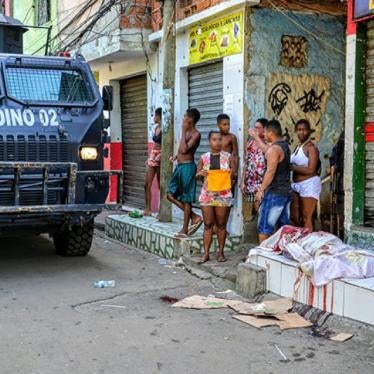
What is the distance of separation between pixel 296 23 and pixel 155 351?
5.25 m

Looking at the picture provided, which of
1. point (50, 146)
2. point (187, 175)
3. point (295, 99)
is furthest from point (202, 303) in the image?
point (295, 99)

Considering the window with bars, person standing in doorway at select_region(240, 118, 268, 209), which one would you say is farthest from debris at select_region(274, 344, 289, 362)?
the window with bars

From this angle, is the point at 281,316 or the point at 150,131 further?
the point at 150,131

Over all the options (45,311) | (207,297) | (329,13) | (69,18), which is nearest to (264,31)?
(329,13)

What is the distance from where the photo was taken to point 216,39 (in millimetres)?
8492

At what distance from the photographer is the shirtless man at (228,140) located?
7.70 metres

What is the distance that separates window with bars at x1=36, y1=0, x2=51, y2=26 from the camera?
1504cm

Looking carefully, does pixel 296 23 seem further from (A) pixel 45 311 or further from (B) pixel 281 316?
(A) pixel 45 311

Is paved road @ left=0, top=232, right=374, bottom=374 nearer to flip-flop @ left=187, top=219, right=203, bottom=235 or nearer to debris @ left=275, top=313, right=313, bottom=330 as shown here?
debris @ left=275, top=313, right=313, bottom=330

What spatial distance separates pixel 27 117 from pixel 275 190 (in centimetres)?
283

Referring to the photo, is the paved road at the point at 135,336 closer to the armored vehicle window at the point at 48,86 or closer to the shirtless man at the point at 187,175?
the shirtless man at the point at 187,175

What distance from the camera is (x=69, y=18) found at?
13.1 meters

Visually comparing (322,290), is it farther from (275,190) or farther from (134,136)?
(134,136)

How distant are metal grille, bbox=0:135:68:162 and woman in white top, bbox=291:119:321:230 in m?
2.58
